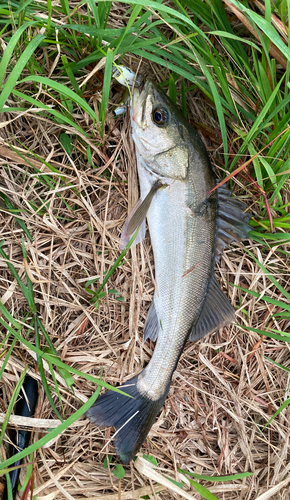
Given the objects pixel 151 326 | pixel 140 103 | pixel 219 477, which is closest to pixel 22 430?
pixel 151 326

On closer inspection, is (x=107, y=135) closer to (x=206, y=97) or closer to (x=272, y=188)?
(x=206, y=97)

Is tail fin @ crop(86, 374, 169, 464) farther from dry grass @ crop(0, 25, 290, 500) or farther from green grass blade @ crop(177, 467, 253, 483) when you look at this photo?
green grass blade @ crop(177, 467, 253, 483)

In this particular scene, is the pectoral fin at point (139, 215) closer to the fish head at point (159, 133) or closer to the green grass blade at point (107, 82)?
the fish head at point (159, 133)

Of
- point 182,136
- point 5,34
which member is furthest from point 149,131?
point 5,34

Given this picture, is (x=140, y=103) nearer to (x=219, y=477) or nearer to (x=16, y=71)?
(x=16, y=71)

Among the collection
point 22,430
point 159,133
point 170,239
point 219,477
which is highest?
point 159,133

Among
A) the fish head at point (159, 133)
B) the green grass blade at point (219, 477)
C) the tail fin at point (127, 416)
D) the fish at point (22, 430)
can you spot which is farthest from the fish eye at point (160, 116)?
the green grass blade at point (219, 477)

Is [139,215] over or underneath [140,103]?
underneath
